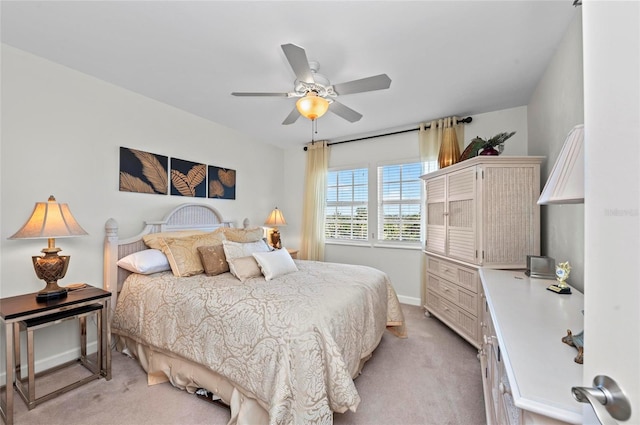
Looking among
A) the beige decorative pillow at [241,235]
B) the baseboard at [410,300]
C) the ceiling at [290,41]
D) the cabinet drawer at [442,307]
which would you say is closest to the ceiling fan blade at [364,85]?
the ceiling at [290,41]

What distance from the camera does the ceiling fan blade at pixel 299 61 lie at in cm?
162

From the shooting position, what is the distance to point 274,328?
5.16ft

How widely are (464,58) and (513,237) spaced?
63.8 inches

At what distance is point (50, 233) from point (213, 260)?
1.14m

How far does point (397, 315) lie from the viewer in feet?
8.98

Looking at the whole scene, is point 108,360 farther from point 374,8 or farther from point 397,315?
point 374,8

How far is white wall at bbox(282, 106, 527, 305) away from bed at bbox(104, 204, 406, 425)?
1.17 meters

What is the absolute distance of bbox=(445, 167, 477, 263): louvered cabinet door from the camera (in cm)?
254

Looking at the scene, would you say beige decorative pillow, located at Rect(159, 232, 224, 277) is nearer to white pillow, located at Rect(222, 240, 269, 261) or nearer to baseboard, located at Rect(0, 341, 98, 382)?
white pillow, located at Rect(222, 240, 269, 261)

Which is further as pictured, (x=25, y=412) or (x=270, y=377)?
(x=25, y=412)

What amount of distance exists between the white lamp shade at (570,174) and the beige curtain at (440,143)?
101 inches

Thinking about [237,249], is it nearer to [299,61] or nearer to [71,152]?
[71,152]

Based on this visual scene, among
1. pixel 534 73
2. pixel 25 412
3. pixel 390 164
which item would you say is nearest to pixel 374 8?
pixel 534 73

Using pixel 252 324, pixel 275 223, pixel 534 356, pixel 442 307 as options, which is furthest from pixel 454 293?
pixel 275 223
